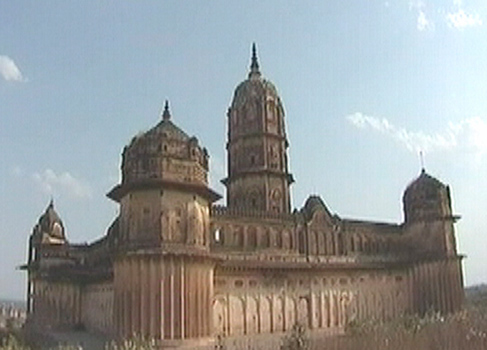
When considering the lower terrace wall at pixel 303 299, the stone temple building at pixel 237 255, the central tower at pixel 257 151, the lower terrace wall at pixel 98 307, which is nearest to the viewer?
the stone temple building at pixel 237 255

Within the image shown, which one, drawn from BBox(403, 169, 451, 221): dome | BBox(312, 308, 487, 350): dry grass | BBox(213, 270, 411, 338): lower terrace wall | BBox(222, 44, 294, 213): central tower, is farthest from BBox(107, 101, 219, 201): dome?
BBox(403, 169, 451, 221): dome

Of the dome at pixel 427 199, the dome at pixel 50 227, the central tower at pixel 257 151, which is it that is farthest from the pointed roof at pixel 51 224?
the dome at pixel 427 199

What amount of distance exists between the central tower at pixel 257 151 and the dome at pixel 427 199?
384 inches

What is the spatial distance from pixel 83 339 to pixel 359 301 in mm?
18918

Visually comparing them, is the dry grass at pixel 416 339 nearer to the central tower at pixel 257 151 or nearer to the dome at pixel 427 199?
the central tower at pixel 257 151

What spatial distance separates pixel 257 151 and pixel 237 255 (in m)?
10.8

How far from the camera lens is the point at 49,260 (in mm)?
44438

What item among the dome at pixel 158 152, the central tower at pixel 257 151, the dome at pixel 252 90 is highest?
the dome at pixel 252 90

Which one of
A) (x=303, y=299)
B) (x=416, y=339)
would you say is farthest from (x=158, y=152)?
(x=303, y=299)

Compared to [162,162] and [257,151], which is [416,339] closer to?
[162,162]

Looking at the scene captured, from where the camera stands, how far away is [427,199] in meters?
45.2

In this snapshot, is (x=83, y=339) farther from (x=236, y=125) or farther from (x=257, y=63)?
(x=257, y=63)

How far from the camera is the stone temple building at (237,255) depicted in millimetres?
27438

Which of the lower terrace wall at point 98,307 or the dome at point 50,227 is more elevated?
the dome at point 50,227
